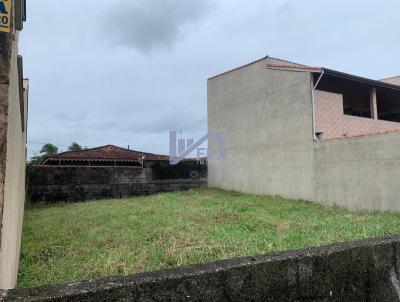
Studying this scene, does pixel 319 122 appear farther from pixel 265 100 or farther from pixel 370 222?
pixel 370 222

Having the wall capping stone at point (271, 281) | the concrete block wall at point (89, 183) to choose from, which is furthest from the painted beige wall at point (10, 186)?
the concrete block wall at point (89, 183)

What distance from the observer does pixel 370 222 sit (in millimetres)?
5652

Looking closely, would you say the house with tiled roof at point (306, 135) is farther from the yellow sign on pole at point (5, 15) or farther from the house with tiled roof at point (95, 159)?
the yellow sign on pole at point (5, 15)

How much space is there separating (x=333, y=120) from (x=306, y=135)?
87cm

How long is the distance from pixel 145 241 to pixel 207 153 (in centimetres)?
889

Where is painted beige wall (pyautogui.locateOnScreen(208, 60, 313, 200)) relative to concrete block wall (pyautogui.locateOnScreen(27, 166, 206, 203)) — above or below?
above

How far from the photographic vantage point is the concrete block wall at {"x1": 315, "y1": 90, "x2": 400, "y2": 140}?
884 centimetres

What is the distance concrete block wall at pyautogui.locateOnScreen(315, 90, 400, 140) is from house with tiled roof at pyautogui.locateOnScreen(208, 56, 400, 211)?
3 centimetres

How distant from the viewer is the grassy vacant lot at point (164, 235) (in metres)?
3.69

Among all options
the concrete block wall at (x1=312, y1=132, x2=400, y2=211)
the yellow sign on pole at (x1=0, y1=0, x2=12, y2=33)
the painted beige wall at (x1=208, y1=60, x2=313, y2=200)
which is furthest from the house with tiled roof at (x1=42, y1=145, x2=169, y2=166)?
the yellow sign on pole at (x1=0, y1=0, x2=12, y2=33)

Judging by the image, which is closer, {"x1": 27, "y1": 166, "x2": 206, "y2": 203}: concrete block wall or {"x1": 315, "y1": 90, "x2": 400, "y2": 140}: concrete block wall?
{"x1": 315, "y1": 90, "x2": 400, "y2": 140}: concrete block wall

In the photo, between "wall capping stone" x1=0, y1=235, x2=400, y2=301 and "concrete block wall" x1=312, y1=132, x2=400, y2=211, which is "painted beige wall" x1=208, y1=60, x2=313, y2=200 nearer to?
"concrete block wall" x1=312, y1=132, x2=400, y2=211

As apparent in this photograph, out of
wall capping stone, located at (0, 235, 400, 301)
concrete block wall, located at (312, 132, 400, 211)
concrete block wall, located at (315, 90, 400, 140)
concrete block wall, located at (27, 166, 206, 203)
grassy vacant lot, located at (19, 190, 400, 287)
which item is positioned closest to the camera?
wall capping stone, located at (0, 235, 400, 301)

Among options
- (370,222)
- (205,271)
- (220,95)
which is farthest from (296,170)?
(205,271)
